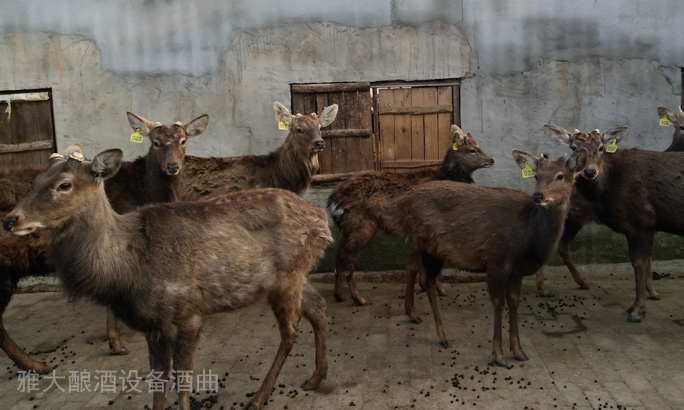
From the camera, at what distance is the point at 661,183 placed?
7.13 meters

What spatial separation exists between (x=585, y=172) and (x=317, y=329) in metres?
3.42

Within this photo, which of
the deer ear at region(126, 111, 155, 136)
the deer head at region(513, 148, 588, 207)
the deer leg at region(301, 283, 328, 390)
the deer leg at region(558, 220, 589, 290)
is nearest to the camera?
the deer leg at region(301, 283, 328, 390)

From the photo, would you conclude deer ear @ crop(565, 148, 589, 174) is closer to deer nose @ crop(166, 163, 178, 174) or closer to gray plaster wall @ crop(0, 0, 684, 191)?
gray plaster wall @ crop(0, 0, 684, 191)

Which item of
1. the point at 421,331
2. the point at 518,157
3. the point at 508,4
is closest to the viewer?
the point at 518,157

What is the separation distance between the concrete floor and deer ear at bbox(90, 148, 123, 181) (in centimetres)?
199

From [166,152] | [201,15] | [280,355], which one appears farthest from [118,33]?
[280,355]

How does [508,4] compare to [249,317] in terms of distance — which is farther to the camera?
[508,4]

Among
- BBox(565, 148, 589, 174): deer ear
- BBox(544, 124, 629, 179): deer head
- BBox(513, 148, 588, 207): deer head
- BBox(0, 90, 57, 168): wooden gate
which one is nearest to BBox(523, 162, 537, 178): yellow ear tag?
BBox(513, 148, 588, 207): deer head

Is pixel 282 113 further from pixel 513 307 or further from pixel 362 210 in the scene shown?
pixel 513 307

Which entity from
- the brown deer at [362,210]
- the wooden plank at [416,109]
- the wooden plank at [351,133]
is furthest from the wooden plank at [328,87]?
the brown deer at [362,210]

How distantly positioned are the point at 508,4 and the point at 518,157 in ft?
9.62

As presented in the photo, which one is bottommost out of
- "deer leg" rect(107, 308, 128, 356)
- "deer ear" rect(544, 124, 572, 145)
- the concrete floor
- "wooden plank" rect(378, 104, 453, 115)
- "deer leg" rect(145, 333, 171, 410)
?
the concrete floor

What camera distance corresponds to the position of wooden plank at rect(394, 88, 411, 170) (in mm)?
8570

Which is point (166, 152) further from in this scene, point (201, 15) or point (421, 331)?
point (421, 331)
